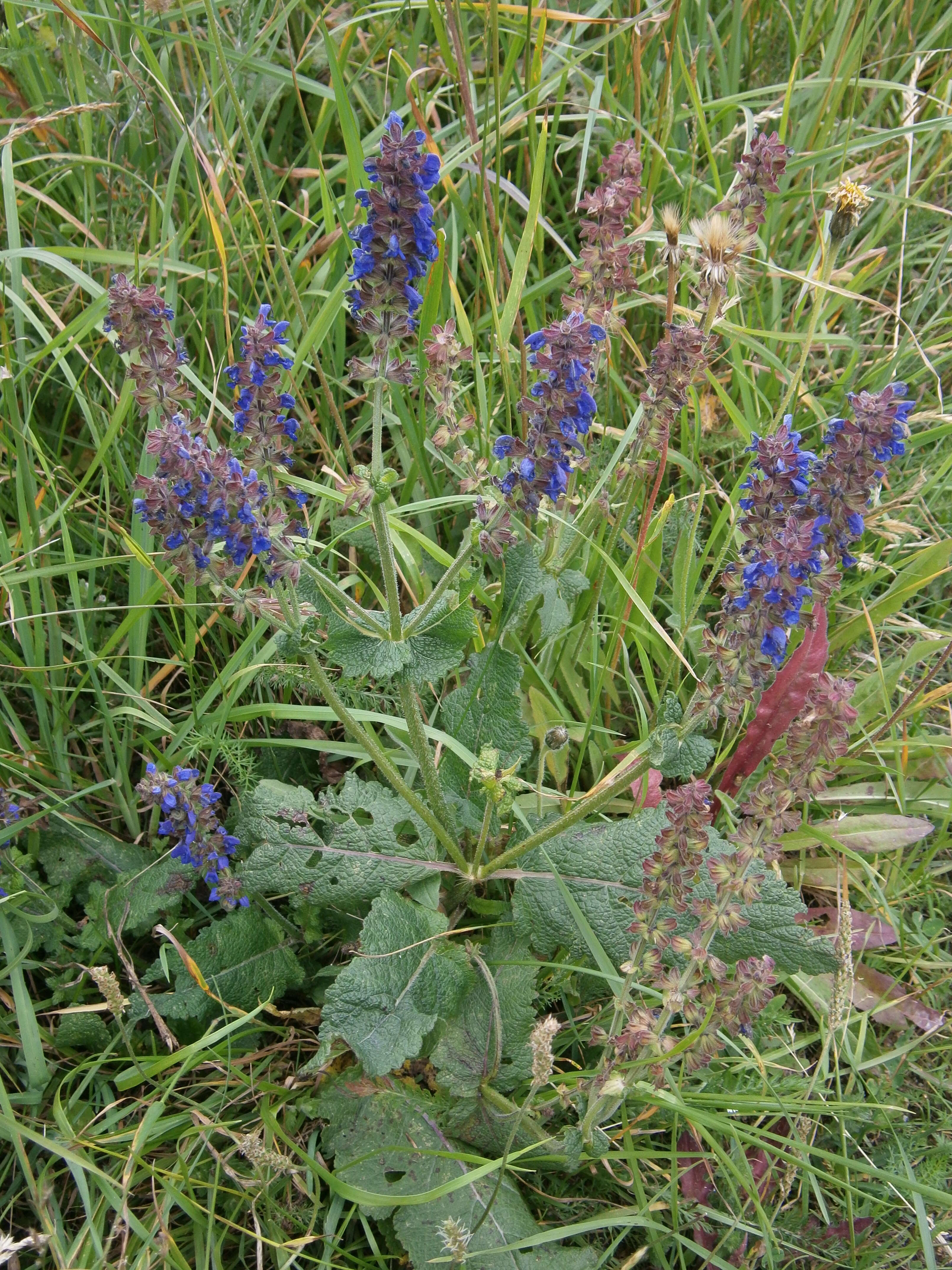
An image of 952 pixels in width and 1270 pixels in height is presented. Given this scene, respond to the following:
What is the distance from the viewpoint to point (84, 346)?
350cm

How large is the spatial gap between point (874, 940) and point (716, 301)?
1.85m

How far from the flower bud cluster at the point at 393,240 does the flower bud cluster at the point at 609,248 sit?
1.98 feet

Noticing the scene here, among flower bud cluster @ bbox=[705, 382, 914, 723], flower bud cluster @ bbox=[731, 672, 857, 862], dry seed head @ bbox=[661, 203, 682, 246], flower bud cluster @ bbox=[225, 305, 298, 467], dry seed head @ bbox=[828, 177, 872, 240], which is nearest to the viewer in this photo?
flower bud cluster @ bbox=[731, 672, 857, 862]

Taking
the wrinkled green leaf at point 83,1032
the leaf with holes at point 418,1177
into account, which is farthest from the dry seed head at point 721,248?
the wrinkled green leaf at point 83,1032

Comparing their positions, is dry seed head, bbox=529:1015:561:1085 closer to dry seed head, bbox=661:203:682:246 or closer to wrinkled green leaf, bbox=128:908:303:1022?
wrinkled green leaf, bbox=128:908:303:1022

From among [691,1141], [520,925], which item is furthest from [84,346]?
[691,1141]

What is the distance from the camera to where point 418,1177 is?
2.49 metres

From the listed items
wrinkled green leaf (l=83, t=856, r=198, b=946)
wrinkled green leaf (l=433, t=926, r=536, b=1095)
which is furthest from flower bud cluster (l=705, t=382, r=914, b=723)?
wrinkled green leaf (l=83, t=856, r=198, b=946)

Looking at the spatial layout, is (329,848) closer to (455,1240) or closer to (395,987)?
(395,987)

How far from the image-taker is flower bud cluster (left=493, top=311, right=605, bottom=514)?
2287mm

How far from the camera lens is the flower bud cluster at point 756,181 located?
2547mm

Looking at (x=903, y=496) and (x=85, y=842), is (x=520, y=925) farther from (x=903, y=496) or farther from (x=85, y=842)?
(x=903, y=496)

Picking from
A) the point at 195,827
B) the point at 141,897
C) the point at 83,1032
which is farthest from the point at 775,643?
the point at 83,1032

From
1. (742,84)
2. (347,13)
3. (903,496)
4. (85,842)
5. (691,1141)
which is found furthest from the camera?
(742,84)
